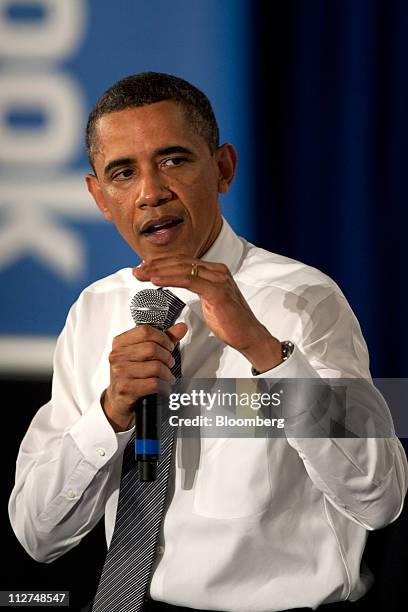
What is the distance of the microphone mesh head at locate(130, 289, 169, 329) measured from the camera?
1427 mm

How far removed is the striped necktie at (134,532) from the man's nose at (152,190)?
0.16 m

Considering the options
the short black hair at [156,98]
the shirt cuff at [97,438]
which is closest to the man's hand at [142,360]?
the shirt cuff at [97,438]

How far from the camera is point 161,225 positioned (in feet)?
5.24

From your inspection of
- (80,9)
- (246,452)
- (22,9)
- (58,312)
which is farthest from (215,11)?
(246,452)

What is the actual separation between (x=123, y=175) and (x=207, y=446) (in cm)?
51

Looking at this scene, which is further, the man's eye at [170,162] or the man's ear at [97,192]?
the man's ear at [97,192]

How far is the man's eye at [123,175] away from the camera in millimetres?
1633

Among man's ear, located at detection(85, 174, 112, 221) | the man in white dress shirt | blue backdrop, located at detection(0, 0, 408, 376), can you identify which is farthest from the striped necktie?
blue backdrop, located at detection(0, 0, 408, 376)

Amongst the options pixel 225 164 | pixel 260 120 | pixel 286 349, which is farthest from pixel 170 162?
pixel 286 349

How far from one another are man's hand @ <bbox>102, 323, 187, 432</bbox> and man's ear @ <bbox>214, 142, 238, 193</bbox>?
40cm

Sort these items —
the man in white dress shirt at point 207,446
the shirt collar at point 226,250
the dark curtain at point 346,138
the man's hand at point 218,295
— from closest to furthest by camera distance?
the man's hand at point 218,295
the man in white dress shirt at point 207,446
the shirt collar at point 226,250
the dark curtain at point 346,138

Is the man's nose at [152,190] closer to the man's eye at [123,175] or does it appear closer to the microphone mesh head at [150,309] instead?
the man's eye at [123,175]

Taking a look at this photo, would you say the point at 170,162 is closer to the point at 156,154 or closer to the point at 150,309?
the point at 156,154

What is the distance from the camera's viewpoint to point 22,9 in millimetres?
1980
